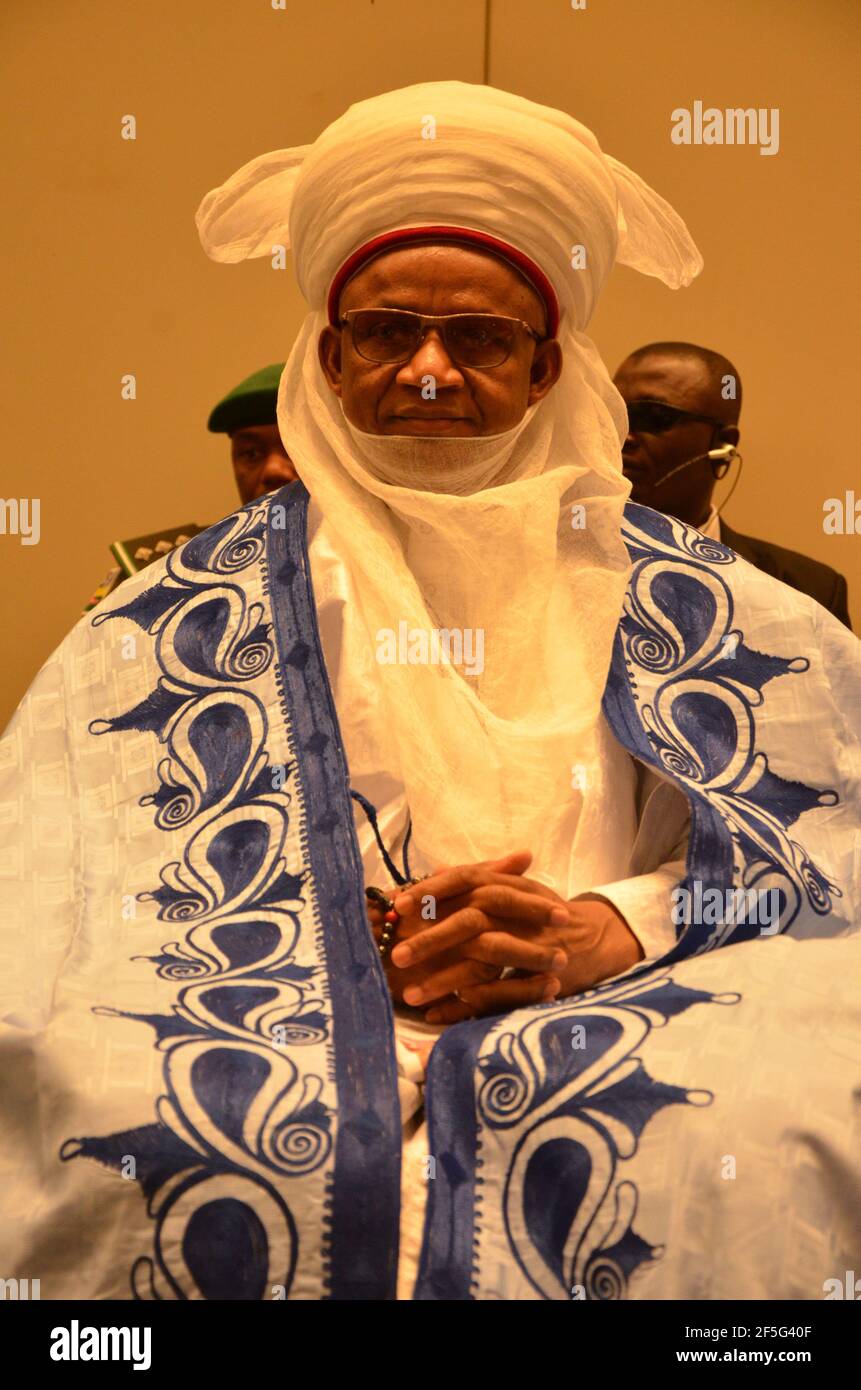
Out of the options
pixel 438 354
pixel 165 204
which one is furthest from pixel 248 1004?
pixel 165 204

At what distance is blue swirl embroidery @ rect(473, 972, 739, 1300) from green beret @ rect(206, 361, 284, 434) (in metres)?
2.73

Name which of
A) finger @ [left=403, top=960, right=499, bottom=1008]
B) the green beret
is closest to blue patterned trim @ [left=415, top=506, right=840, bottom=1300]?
finger @ [left=403, top=960, right=499, bottom=1008]

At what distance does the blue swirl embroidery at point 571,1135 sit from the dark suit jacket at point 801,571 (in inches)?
99.4

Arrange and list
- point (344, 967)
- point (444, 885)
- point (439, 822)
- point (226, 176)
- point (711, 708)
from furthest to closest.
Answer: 1. point (226, 176)
2. point (711, 708)
3. point (439, 822)
4. point (444, 885)
5. point (344, 967)

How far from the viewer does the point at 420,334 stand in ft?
10.1

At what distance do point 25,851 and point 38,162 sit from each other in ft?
9.37

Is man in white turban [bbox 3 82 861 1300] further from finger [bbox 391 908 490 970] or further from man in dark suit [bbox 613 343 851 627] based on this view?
man in dark suit [bbox 613 343 851 627]

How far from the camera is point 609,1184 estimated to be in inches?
85.5

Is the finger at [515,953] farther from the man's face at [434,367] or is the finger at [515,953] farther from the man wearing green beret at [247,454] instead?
the man wearing green beret at [247,454]

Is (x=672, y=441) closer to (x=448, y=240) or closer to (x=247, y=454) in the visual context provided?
(x=247, y=454)

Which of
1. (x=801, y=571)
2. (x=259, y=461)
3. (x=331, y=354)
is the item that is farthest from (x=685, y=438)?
(x=331, y=354)

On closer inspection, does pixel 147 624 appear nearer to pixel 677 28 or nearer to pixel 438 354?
pixel 438 354

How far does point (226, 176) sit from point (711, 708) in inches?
108

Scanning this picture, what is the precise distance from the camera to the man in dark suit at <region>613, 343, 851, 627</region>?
4.74 m
